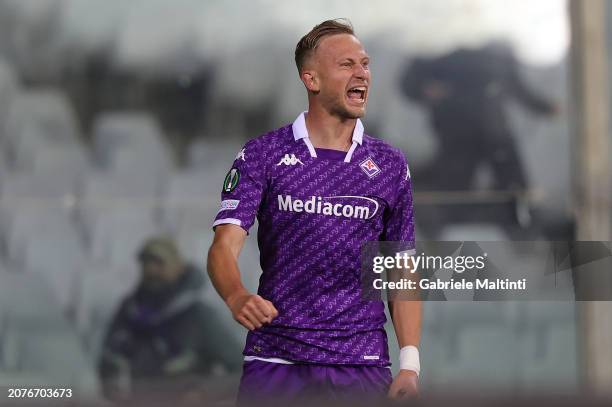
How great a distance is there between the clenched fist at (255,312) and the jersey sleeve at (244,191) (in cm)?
52

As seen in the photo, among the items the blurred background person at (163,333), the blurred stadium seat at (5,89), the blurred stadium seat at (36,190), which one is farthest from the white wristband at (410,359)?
the blurred stadium seat at (5,89)

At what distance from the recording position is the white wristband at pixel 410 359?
144 inches

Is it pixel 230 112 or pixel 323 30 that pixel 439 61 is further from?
pixel 323 30

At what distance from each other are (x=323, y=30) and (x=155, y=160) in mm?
3021

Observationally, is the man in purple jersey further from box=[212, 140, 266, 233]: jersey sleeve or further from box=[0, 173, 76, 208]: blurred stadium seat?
box=[0, 173, 76, 208]: blurred stadium seat

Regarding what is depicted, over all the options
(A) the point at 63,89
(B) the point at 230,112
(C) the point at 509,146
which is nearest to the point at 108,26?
(A) the point at 63,89

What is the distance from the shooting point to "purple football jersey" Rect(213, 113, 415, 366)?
3.67 meters

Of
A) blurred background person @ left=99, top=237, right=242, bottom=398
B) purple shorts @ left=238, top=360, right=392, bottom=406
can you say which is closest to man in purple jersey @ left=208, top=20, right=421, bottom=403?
purple shorts @ left=238, top=360, right=392, bottom=406

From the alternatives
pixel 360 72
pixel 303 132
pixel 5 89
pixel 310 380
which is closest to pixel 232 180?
pixel 303 132

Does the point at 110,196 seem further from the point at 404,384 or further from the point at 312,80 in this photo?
the point at 404,384

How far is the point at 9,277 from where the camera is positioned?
6.45 metres

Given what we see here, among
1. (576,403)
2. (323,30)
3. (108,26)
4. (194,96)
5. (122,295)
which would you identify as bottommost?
(576,403)

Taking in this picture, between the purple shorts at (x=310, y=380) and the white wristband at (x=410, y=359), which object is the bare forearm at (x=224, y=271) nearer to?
the purple shorts at (x=310, y=380)

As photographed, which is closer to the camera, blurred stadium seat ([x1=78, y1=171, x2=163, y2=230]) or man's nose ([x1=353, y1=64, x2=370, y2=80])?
man's nose ([x1=353, y1=64, x2=370, y2=80])
